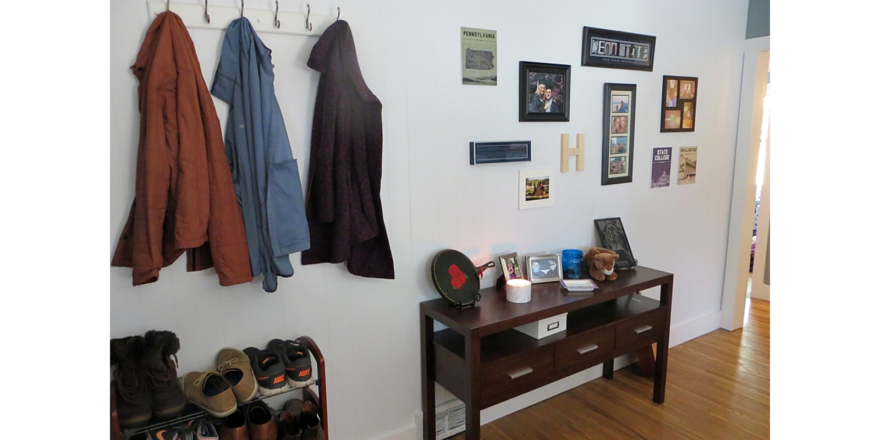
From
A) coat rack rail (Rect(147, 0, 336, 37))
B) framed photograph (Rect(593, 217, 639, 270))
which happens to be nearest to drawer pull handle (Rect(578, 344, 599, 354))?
framed photograph (Rect(593, 217, 639, 270))

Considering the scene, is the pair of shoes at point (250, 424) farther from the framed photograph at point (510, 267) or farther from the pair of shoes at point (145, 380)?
the framed photograph at point (510, 267)

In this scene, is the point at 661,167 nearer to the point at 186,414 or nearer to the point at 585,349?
the point at 585,349

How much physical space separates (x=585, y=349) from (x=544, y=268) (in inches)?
16.3

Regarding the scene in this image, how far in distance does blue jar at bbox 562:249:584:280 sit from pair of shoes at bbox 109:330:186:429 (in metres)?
1.71

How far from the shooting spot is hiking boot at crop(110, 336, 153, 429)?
1.42 metres

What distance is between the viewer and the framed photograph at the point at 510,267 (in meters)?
2.31

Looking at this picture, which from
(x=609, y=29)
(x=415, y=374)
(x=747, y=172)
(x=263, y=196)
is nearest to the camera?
(x=263, y=196)

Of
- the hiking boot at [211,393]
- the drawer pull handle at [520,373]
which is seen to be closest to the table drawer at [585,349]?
the drawer pull handle at [520,373]

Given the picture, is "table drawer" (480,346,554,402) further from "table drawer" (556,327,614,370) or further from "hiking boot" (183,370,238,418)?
"hiking boot" (183,370,238,418)
